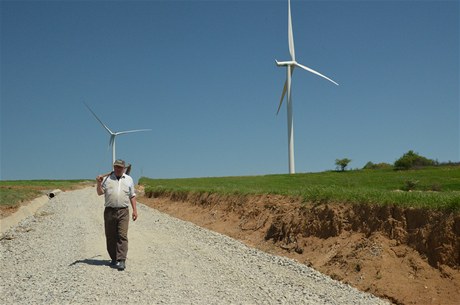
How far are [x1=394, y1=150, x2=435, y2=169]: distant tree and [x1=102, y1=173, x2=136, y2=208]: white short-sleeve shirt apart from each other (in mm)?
45315

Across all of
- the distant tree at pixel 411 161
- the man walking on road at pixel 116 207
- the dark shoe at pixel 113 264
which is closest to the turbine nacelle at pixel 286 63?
the distant tree at pixel 411 161

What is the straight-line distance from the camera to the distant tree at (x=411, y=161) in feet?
177

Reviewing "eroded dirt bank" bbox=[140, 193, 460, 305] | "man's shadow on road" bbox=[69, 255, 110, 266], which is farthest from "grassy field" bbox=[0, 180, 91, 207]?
"eroded dirt bank" bbox=[140, 193, 460, 305]

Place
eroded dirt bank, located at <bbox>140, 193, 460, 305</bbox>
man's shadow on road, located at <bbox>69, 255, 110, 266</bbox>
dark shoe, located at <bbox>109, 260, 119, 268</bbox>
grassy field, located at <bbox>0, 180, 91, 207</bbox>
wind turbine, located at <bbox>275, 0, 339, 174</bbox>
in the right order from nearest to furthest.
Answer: eroded dirt bank, located at <bbox>140, 193, 460, 305</bbox> < dark shoe, located at <bbox>109, 260, 119, 268</bbox> < man's shadow on road, located at <bbox>69, 255, 110, 266</bbox> < grassy field, located at <bbox>0, 180, 91, 207</bbox> < wind turbine, located at <bbox>275, 0, 339, 174</bbox>

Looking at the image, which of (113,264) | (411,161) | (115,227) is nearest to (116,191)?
(115,227)

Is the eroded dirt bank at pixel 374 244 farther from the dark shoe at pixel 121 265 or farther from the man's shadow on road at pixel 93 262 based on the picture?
the man's shadow on road at pixel 93 262

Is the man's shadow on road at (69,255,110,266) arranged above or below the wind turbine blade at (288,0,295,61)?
below

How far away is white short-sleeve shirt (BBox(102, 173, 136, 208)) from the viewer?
1261 centimetres

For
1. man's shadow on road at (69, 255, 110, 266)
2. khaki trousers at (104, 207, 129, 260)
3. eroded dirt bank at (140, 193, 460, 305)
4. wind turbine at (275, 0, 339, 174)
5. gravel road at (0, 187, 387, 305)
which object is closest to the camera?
gravel road at (0, 187, 387, 305)

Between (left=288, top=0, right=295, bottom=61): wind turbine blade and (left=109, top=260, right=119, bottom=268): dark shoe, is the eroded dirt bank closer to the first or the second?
(left=109, top=260, right=119, bottom=268): dark shoe

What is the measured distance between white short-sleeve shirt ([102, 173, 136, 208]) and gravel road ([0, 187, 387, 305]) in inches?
61.8

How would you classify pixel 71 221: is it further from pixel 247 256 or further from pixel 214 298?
pixel 214 298

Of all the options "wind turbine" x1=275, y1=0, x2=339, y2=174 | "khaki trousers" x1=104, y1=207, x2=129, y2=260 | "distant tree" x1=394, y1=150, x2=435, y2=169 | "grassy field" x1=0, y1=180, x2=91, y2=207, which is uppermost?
"wind turbine" x1=275, y1=0, x2=339, y2=174

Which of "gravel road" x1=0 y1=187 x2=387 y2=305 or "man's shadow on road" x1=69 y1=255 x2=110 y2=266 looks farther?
"man's shadow on road" x1=69 y1=255 x2=110 y2=266
